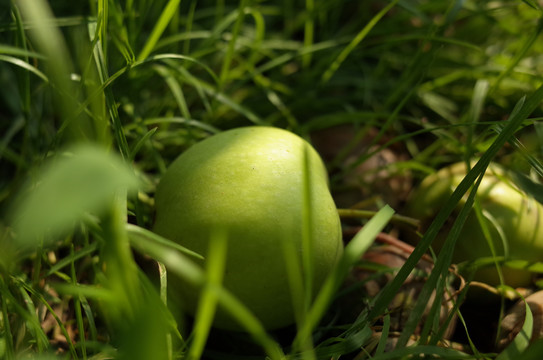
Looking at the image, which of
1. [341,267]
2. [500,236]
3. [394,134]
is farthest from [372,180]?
[341,267]

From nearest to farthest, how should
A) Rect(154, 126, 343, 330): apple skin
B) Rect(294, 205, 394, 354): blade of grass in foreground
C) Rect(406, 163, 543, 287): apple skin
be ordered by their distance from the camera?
Rect(294, 205, 394, 354): blade of grass in foreground, Rect(154, 126, 343, 330): apple skin, Rect(406, 163, 543, 287): apple skin

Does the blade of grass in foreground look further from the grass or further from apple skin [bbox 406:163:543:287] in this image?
apple skin [bbox 406:163:543:287]

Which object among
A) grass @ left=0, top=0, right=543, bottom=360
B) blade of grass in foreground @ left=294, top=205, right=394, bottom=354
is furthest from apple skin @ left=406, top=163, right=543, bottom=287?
blade of grass in foreground @ left=294, top=205, right=394, bottom=354

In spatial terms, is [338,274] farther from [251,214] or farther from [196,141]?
[196,141]

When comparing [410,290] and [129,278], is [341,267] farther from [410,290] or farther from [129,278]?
[410,290]

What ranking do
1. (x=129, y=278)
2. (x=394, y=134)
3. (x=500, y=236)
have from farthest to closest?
(x=394, y=134) < (x=500, y=236) < (x=129, y=278)

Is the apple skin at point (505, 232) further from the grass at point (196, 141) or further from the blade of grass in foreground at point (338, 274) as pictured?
the blade of grass in foreground at point (338, 274)
